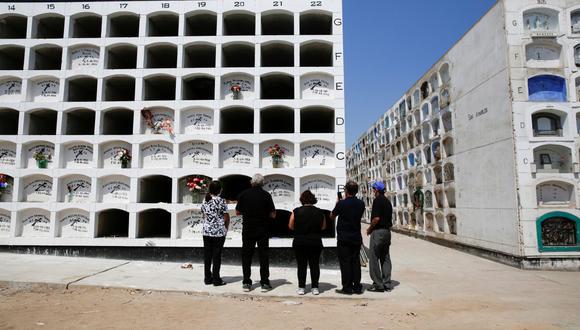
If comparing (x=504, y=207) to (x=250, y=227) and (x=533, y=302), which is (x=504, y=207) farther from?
(x=250, y=227)

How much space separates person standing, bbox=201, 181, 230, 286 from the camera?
5500mm

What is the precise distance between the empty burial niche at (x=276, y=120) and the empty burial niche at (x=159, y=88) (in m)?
2.33

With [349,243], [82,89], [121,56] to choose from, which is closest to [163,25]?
[121,56]

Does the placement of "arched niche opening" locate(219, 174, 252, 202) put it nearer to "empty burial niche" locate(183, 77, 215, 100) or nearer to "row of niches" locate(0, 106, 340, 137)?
"row of niches" locate(0, 106, 340, 137)

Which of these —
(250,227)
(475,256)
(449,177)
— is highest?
(449,177)

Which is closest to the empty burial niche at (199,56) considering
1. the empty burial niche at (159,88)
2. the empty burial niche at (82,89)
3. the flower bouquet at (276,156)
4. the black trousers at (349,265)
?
the empty burial niche at (159,88)

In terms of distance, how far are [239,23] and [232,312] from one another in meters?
7.05

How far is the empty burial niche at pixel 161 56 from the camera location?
848 cm

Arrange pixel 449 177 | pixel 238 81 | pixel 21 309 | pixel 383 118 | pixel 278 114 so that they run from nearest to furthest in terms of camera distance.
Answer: pixel 21 309, pixel 238 81, pixel 278 114, pixel 449 177, pixel 383 118

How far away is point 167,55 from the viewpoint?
9.04 m

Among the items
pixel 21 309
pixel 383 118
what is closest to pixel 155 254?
pixel 21 309

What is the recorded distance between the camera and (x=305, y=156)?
25.8ft

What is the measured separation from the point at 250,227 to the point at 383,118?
17823 mm

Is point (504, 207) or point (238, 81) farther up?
point (238, 81)
